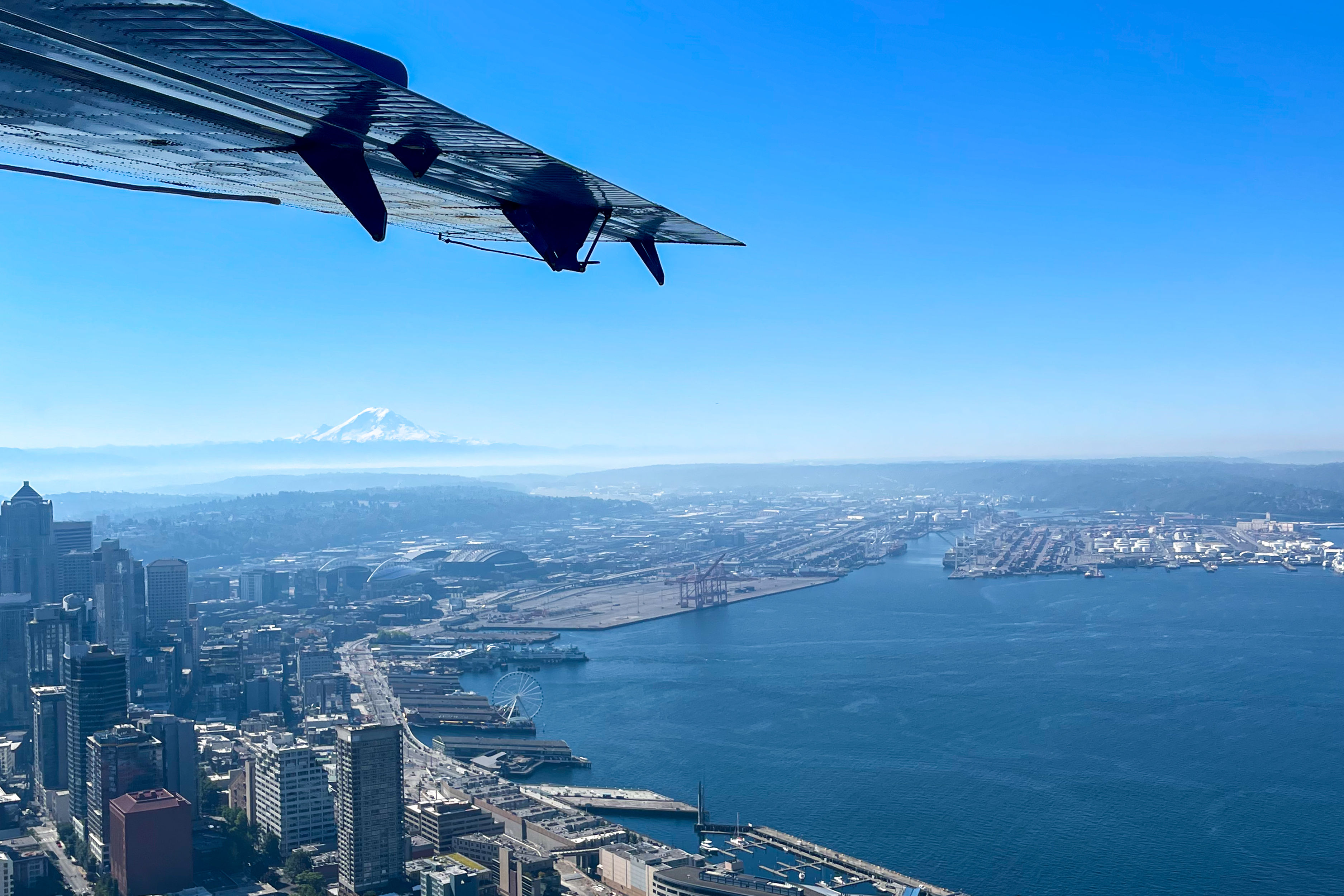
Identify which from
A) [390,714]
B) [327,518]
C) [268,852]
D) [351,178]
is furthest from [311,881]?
[327,518]

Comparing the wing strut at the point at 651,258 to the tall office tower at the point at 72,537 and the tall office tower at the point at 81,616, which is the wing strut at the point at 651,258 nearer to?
the tall office tower at the point at 81,616

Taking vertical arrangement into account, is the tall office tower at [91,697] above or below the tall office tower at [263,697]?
above

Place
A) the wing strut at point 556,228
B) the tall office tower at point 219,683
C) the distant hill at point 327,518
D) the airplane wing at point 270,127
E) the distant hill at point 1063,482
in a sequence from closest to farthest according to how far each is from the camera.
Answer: the airplane wing at point 270,127, the wing strut at point 556,228, the tall office tower at point 219,683, the distant hill at point 327,518, the distant hill at point 1063,482

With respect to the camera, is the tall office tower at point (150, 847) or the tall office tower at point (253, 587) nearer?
the tall office tower at point (150, 847)

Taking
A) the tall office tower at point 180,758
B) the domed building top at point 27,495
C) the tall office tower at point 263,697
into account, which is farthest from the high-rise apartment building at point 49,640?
the domed building top at point 27,495

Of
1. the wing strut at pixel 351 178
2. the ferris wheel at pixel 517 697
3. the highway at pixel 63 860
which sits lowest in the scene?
the highway at pixel 63 860

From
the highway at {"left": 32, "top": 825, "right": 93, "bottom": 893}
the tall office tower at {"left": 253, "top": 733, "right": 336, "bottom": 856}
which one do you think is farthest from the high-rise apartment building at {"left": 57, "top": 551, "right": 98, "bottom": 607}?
the tall office tower at {"left": 253, "top": 733, "right": 336, "bottom": 856}

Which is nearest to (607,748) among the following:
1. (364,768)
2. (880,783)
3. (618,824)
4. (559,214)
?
(618,824)

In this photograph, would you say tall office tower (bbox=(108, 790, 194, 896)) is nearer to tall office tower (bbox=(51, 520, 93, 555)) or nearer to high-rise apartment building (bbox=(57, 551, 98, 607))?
high-rise apartment building (bbox=(57, 551, 98, 607))

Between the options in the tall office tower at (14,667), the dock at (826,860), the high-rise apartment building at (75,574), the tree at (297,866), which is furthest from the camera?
the high-rise apartment building at (75,574)
